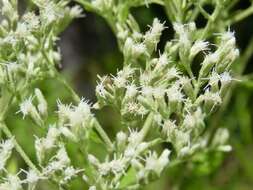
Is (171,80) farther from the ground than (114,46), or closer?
farther from the ground

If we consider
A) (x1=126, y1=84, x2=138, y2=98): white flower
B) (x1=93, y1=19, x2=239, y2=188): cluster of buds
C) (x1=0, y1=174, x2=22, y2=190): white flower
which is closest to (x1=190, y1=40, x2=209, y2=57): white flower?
(x1=93, y1=19, x2=239, y2=188): cluster of buds

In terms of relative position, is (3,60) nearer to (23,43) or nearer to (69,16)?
(23,43)

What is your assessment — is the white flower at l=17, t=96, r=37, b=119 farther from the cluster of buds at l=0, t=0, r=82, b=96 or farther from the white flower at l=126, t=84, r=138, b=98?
the white flower at l=126, t=84, r=138, b=98

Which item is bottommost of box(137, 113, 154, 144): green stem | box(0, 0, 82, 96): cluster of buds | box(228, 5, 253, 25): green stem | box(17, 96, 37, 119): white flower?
box(137, 113, 154, 144): green stem

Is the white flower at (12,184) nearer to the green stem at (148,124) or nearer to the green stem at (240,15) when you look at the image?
the green stem at (148,124)

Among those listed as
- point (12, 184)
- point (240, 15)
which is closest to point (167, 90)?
point (12, 184)

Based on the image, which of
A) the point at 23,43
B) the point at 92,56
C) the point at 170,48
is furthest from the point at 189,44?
the point at 92,56

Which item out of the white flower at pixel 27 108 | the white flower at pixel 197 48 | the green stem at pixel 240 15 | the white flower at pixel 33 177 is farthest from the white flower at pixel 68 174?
the green stem at pixel 240 15

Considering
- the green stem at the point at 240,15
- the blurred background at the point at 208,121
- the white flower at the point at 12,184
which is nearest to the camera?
the white flower at the point at 12,184

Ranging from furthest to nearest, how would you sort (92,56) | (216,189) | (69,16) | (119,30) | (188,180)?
(92,56), (216,189), (188,180), (69,16), (119,30)
